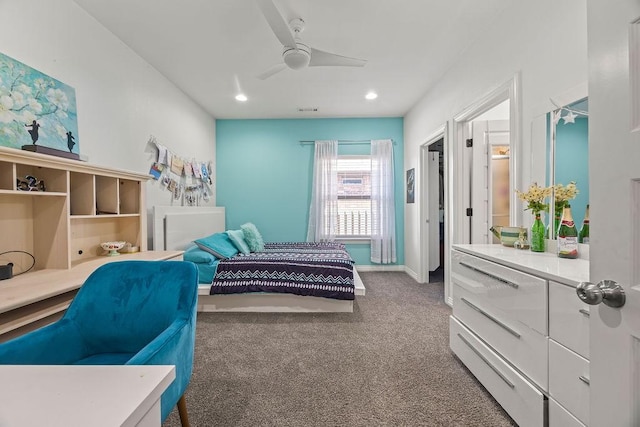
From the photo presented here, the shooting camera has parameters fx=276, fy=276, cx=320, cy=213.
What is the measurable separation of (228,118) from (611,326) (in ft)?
16.3

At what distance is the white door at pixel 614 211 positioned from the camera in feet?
1.95

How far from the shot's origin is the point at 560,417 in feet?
3.73

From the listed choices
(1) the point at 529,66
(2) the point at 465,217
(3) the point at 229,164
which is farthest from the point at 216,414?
(3) the point at 229,164

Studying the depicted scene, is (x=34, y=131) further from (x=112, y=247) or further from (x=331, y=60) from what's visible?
(x=331, y=60)

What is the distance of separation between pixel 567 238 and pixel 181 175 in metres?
3.84

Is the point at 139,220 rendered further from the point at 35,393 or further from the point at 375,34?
the point at 375,34

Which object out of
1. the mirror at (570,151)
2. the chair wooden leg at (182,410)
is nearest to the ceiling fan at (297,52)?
the mirror at (570,151)

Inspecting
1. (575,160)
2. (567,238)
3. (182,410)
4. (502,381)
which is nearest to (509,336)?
(502,381)

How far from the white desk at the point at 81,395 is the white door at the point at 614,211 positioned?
3.32ft

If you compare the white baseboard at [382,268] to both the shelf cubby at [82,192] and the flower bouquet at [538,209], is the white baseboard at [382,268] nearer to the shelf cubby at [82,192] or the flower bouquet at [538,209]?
the flower bouquet at [538,209]

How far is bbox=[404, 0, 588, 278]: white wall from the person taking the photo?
1.58m

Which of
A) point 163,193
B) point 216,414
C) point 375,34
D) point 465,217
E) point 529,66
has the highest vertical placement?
point 375,34

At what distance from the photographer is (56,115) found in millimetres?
1931

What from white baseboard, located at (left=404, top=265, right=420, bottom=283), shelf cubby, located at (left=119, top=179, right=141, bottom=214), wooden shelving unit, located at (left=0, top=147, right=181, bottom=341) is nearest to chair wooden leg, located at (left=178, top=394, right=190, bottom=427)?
wooden shelving unit, located at (left=0, top=147, right=181, bottom=341)
